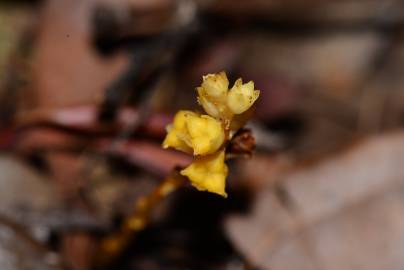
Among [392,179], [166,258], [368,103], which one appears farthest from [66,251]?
[368,103]

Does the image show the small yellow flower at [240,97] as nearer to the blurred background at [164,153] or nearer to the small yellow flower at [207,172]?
the small yellow flower at [207,172]

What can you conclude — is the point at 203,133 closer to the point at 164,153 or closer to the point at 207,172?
the point at 207,172

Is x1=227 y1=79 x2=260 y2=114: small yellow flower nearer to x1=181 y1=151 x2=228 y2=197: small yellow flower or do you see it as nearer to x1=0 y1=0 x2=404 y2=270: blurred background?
x1=181 y1=151 x2=228 y2=197: small yellow flower

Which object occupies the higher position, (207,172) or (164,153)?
(164,153)

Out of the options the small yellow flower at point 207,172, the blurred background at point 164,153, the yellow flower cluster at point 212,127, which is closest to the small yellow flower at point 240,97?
the yellow flower cluster at point 212,127

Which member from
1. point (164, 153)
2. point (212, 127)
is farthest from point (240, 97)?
point (164, 153)

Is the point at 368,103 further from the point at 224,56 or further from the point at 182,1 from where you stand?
the point at 182,1
